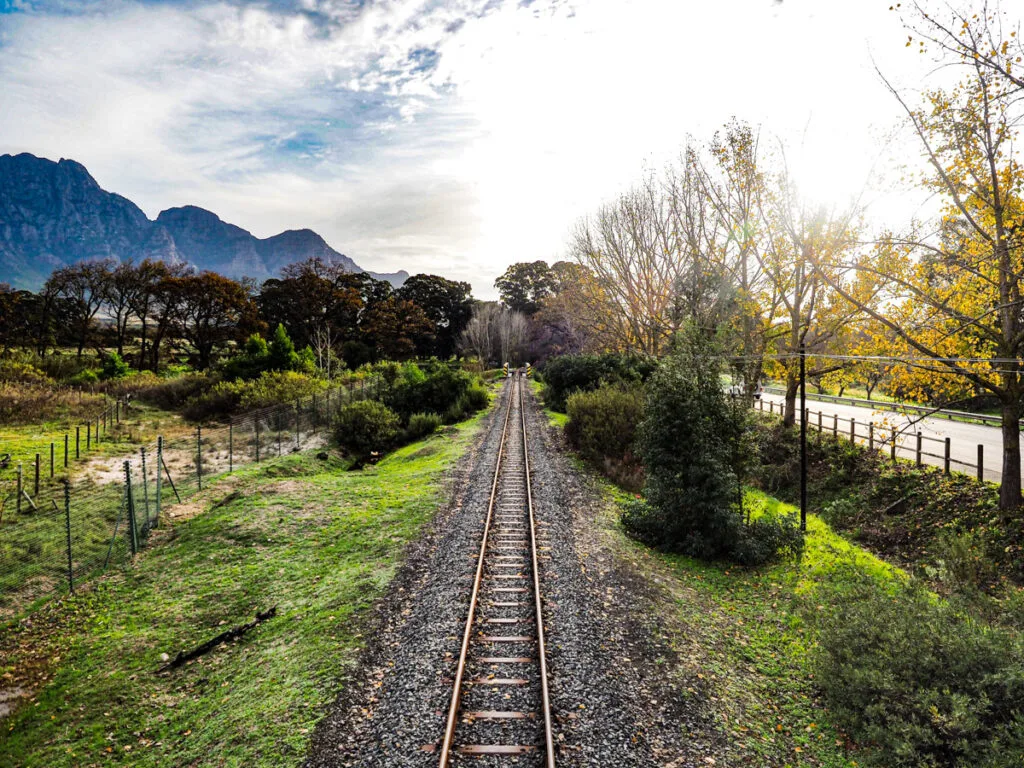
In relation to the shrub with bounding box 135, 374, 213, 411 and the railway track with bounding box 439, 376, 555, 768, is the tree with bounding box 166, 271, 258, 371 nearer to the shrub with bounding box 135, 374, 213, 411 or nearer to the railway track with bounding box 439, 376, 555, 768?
the shrub with bounding box 135, 374, 213, 411

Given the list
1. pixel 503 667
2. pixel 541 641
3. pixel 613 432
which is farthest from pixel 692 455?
pixel 613 432

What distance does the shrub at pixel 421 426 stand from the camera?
2981 centimetres

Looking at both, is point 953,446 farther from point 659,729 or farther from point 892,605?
point 659,729

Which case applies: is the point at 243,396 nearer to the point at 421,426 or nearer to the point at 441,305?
the point at 421,426

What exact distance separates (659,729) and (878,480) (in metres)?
15.3

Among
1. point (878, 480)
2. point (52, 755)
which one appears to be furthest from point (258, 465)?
point (878, 480)

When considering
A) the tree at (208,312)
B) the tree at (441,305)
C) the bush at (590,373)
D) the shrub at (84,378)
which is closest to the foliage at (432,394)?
the bush at (590,373)

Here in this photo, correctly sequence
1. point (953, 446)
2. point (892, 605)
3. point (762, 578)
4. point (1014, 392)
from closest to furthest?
1. point (892, 605)
2. point (762, 578)
3. point (1014, 392)
4. point (953, 446)

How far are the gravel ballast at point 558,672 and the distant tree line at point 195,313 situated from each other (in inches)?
1377

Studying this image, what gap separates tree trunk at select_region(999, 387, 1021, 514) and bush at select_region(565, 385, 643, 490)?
9771mm

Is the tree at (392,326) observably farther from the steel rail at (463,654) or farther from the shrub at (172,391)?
the steel rail at (463,654)

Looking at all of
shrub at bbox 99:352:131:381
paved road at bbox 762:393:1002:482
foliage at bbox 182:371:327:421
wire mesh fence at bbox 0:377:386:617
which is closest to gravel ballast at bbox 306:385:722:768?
wire mesh fence at bbox 0:377:386:617

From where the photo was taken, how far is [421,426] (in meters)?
30.2

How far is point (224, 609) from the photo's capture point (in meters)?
9.78
